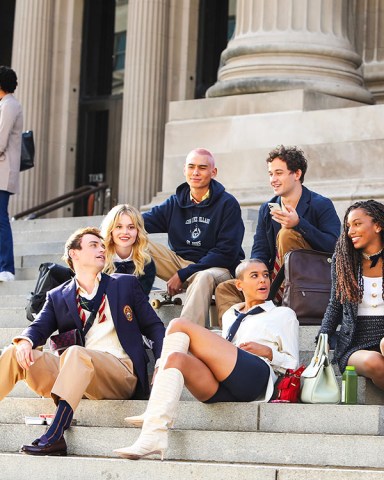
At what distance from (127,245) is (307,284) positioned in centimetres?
144

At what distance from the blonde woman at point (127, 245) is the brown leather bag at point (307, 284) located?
3.73ft

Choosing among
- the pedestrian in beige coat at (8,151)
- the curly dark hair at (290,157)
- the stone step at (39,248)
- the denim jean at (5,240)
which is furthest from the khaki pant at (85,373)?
the stone step at (39,248)

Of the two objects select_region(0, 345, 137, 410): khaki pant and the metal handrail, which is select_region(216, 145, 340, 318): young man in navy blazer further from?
the metal handrail

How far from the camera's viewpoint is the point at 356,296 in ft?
32.9

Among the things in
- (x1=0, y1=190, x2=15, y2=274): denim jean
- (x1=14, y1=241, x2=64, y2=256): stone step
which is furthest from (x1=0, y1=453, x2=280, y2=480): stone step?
(x1=14, y1=241, x2=64, y2=256): stone step

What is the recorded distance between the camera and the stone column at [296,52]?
A: 16875 millimetres

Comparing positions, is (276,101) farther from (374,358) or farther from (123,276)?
(374,358)

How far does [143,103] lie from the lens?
2294 cm

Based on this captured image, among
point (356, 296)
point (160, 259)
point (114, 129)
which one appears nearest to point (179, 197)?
point (160, 259)

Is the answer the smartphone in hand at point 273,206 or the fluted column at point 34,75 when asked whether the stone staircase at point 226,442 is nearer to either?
the smartphone in hand at point 273,206

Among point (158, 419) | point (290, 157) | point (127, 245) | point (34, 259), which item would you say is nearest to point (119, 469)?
point (158, 419)

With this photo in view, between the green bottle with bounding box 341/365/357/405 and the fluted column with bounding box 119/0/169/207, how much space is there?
13179 millimetres

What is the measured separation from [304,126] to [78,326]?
6296mm

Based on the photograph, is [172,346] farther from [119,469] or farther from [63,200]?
[63,200]
